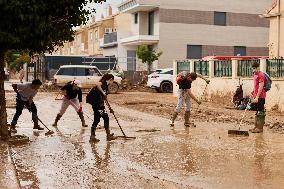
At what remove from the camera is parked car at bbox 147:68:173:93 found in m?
31.4

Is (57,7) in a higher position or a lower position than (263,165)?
higher

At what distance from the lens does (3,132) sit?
36.4 feet

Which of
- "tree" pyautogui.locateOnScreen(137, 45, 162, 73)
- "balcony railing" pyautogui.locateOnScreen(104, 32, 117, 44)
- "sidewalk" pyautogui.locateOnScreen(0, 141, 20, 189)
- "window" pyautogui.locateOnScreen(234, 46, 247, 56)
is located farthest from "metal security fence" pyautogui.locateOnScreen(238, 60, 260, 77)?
"balcony railing" pyautogui.locateOnScreen(104, 32, 117, 44)

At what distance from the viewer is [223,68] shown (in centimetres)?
2288

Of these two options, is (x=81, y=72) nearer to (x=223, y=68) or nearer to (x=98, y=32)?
(x=223, y=68)

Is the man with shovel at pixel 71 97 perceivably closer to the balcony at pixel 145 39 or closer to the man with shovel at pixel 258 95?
the man with shovel at pixel 258 95

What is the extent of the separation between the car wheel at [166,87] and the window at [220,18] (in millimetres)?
13865

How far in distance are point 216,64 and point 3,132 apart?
45.9ft

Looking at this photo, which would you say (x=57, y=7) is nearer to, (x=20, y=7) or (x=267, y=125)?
(x=20, y=7)

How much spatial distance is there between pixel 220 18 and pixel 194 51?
3.68 metres

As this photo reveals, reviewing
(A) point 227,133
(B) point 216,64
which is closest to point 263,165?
(A) point 227,133

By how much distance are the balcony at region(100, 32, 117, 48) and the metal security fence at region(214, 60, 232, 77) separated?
84.6 feet

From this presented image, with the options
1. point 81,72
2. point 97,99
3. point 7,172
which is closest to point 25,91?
point 97,99

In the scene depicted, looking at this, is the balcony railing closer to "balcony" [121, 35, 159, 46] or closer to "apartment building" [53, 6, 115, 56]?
"apartment building" [53, 6, 115, 56]
